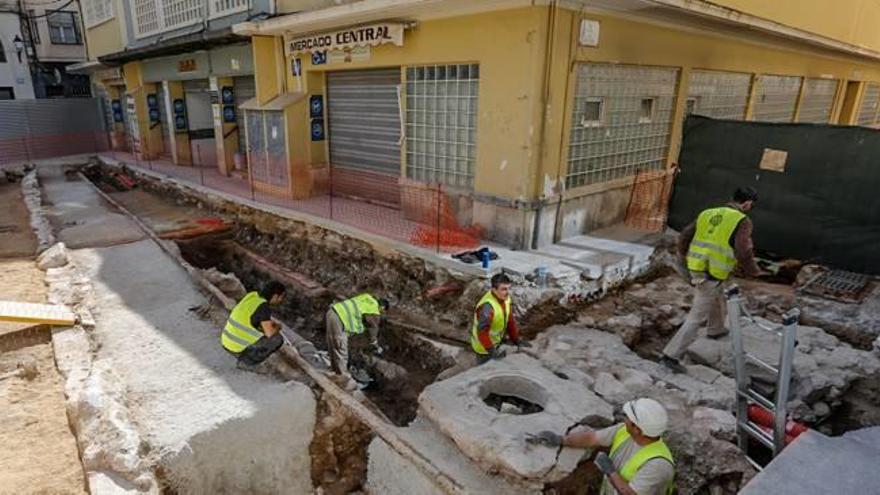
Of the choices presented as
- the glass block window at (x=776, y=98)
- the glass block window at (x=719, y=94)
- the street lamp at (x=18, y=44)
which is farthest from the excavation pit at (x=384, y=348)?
the street lamp at (x=18, y=44)

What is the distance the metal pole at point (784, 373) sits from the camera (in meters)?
3.33

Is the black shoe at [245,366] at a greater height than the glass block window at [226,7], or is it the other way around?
the glass block window at [226,7]

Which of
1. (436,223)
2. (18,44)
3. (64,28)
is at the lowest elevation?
(436,223)

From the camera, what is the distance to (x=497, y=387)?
5.14 metres

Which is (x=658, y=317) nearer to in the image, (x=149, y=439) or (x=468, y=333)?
(x=468, y=333)

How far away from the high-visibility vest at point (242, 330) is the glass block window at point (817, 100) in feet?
54.5

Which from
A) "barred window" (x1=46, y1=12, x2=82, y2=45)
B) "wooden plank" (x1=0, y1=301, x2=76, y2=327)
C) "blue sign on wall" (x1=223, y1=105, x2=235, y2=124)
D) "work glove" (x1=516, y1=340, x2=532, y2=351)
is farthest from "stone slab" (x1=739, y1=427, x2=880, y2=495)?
"barred window" (x1=46, y1=12, x2=82, y2=45)

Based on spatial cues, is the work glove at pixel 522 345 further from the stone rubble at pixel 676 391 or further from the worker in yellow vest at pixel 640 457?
the worker in yellow vest at pixel 640 457

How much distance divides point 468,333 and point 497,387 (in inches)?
60.8

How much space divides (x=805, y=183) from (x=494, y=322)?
5.67 m

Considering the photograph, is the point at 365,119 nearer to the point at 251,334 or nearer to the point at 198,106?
the point at 251,334

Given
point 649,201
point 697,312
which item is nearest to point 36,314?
point 697,312

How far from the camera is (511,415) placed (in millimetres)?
4461

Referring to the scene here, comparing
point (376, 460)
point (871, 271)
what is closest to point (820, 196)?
point (871, 271)
